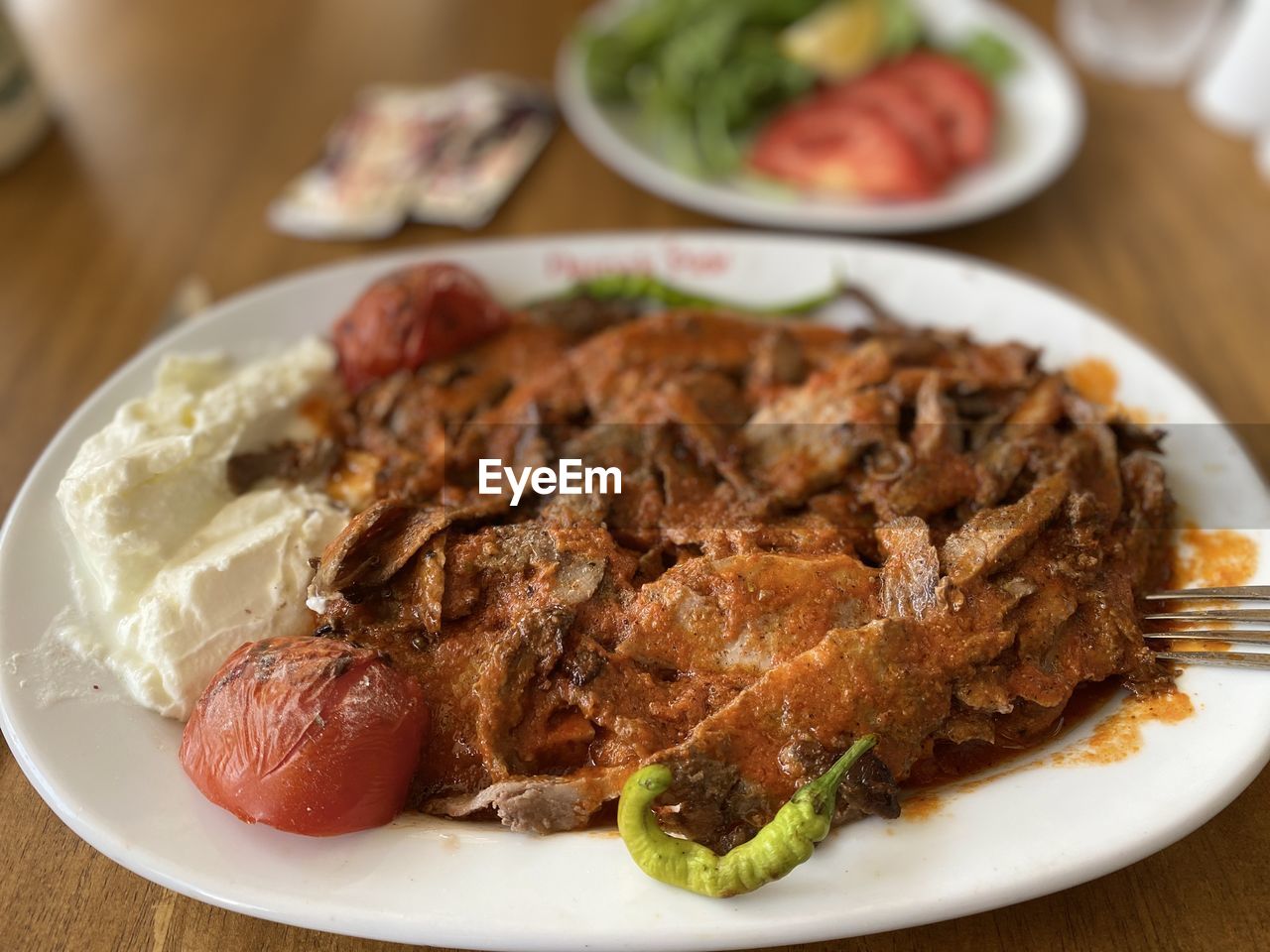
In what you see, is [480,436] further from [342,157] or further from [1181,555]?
[342,157]

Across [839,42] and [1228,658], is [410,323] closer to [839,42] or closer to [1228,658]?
[1228,658]

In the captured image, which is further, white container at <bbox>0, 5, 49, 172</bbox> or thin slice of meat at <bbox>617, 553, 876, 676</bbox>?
white container at <bbox>0, 5, 49, 172</bbox>

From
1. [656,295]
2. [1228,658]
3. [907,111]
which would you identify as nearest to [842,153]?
[907,111]

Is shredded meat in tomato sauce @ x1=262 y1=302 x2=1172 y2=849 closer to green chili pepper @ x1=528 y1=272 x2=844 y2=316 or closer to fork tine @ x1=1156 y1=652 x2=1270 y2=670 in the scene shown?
fork tine @ x1=1156 y1=652 x2=1270 y2=670

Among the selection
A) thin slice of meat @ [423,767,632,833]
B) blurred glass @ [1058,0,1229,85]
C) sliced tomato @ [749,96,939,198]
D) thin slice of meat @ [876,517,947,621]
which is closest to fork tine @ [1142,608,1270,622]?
thin slice of meat @ [876,517,947,621]

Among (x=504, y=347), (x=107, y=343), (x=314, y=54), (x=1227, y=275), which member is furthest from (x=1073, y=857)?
(x=314, y=54)

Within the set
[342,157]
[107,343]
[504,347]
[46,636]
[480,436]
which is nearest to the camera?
[46,636]
